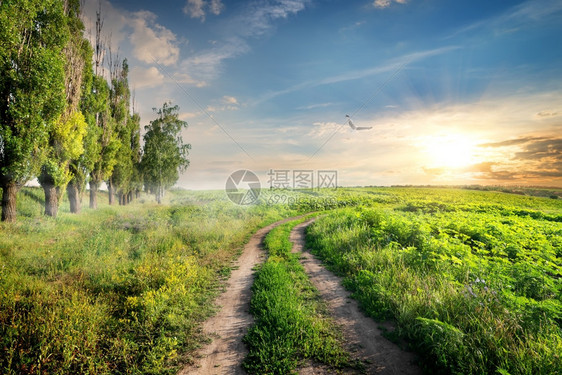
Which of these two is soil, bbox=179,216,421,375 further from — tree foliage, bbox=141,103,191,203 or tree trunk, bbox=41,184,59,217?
tree foliage, bbox=141,103,191,203

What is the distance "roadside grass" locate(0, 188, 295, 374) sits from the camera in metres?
4.54

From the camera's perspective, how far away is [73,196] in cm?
2289

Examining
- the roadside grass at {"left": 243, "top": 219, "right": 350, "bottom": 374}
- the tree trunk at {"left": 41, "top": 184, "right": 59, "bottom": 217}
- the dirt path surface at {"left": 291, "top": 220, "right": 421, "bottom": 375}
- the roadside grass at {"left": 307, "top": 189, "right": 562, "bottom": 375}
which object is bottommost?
the dirt path surface at {"left": 291, "top": 220, "right": 421, "bottom": 375}

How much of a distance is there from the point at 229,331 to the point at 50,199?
73.1 ft

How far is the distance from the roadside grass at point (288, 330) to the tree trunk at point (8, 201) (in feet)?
62.2

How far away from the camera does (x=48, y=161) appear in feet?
57.7

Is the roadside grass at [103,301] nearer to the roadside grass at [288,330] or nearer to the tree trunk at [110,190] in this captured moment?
the roadside grass at [288,330]

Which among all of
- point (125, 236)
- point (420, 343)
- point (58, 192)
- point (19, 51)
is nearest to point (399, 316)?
point (420, 343)

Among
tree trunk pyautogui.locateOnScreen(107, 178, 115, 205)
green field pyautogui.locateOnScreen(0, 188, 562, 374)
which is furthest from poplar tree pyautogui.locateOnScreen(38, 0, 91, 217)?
tree trunk pyautogui.locateOnScreen(107, 178, 115, 205)

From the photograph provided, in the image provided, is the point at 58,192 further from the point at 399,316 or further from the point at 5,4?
the point at 399,316

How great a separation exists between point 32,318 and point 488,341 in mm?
9625

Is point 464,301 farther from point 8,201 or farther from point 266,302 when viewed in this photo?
point 8,201

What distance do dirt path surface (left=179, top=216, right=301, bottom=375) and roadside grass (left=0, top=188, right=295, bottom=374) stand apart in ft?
1.15

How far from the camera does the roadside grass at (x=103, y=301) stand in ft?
14.9
